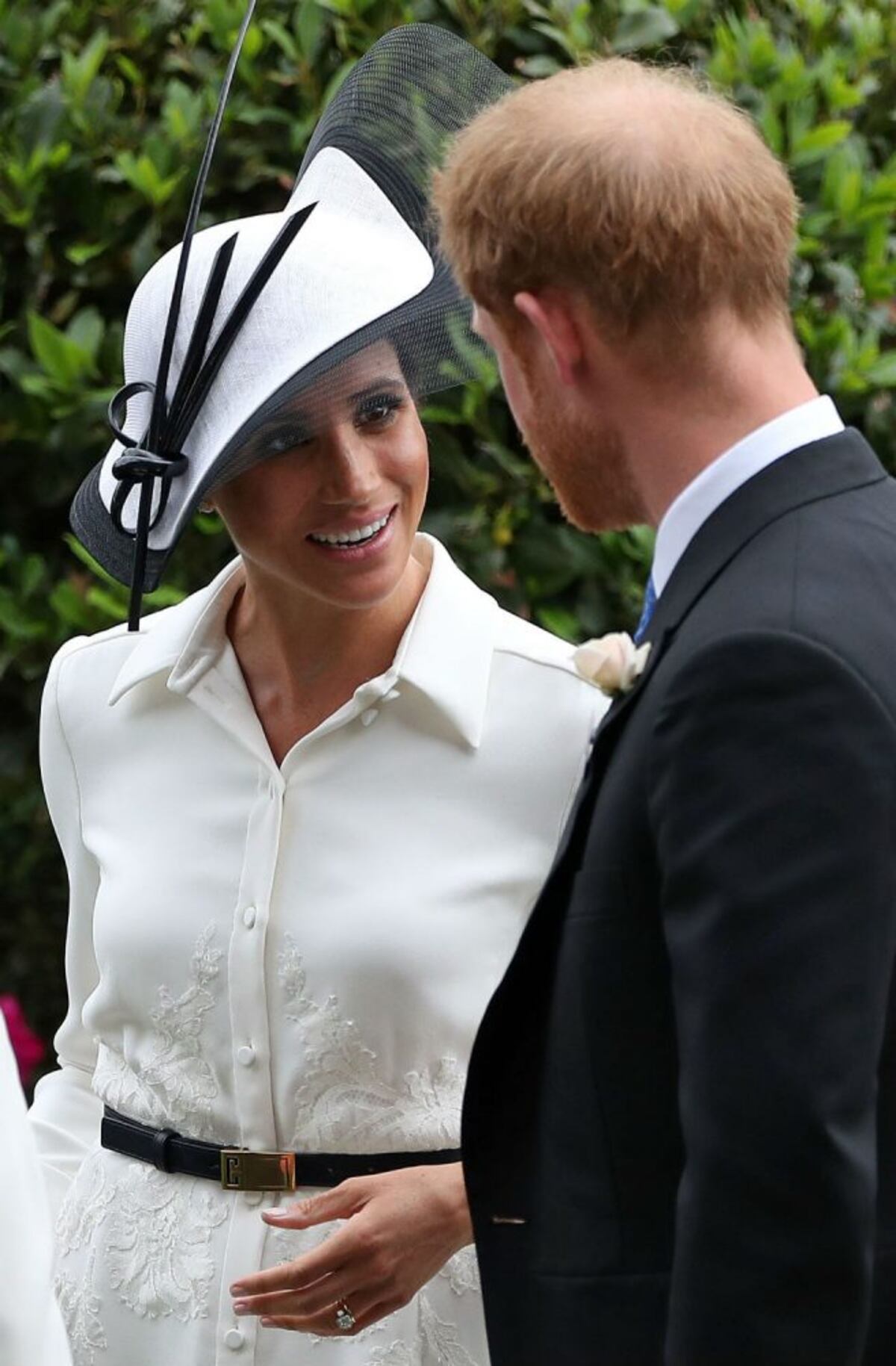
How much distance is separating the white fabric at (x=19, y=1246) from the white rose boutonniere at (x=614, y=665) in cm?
57

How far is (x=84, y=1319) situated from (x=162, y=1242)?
159 millimetres

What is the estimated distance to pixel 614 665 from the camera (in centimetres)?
179

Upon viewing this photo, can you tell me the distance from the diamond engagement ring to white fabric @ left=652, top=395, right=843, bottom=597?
0.98 meters

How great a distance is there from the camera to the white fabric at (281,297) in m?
2.40

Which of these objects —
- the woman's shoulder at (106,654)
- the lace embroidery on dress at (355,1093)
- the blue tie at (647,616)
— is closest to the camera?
the blue tie at (647,616)

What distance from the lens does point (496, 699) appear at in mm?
2504

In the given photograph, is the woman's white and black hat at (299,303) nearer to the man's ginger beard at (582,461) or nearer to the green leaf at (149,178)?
the man's ginger beard at (582,461)

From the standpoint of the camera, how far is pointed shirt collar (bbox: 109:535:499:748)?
2465 mm

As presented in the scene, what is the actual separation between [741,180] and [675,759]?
0.49 metres

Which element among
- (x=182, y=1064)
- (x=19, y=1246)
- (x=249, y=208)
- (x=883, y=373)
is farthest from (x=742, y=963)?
(x=249, y=208)

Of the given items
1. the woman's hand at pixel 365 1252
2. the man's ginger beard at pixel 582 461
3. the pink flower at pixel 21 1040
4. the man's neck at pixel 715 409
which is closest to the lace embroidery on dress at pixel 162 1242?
the woman's hand at pixel 365 1252

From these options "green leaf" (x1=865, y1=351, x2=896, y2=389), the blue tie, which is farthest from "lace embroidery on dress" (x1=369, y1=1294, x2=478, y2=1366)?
"green leaf" (x1=865, y1=351, x2=896, y2=389)

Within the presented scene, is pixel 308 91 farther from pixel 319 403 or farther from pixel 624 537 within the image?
pixel 319 403

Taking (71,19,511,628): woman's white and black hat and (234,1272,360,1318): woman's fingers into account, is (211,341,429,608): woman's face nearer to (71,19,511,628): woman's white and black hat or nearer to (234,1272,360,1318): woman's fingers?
(71,19,511,628): woman's white and black hat
